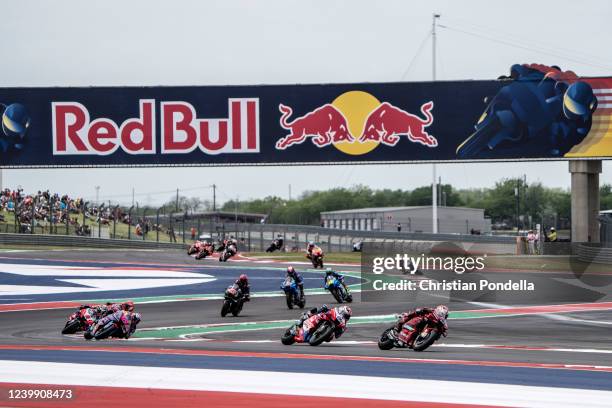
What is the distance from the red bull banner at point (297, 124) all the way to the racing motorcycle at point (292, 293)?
10888 mm

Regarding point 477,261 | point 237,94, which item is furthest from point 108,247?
point 477,261

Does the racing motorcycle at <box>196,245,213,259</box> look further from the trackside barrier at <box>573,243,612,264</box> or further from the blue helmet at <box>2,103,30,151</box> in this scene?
the trackside barrier at <box>573,243,612,264</box>

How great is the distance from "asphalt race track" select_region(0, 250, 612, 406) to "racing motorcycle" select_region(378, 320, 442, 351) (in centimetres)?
19

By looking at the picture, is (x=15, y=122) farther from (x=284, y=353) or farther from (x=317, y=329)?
(x=284, y=353)

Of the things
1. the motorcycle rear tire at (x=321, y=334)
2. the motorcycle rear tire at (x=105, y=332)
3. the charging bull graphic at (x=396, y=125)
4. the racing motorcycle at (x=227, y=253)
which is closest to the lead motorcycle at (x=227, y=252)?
the racing motorcycle at (x=227, y=253)

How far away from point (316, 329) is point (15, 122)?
21597 millimetres

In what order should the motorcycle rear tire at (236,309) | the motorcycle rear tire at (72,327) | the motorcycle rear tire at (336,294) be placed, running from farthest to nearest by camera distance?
the motorcycle rear tire at (336,294) < the motorcycle rear tire at (236,309) < the motorcycle rear tire at (72,327)

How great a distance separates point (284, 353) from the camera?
45.8ft

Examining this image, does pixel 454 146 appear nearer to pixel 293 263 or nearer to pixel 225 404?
pixel 293 263

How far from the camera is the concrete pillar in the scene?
32844 mm

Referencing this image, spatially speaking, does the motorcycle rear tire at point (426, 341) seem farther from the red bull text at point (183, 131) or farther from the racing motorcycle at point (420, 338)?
the red bull text at point (183, 131)

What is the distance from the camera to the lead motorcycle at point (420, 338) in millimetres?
14547

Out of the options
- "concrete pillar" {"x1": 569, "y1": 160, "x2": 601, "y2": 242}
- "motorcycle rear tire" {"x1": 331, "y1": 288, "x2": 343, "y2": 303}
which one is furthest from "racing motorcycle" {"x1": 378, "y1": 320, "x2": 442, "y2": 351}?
"concrete pillar" {"x1": 569, "y1": 160, "x2": 601, "y2": 242}

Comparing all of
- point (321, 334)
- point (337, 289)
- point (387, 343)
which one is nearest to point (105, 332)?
point (321, 334)
